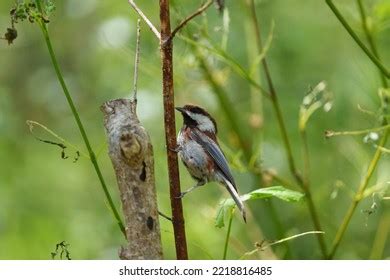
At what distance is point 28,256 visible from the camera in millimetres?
4980

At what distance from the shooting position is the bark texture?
9.00ft

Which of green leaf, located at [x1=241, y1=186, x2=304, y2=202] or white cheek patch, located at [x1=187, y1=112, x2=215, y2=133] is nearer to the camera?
green leaf, located at [x1=241, y1=186, x2=304, y2=202]

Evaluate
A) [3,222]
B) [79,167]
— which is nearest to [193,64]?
[3,222]

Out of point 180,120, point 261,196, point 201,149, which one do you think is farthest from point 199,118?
point 180,120

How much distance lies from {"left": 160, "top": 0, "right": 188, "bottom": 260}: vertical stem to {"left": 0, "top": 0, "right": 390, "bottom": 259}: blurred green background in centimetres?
117

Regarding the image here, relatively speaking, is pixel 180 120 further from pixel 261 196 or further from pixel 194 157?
pixel 261 196

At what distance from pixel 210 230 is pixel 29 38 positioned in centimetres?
322

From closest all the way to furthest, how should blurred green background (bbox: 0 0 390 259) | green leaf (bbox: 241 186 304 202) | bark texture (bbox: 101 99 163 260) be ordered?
bark texture (bbox: 101 99 163 260), green leaf (bbox: 241 186 304 202), blurred green background (bbox: 0 0 390 259)

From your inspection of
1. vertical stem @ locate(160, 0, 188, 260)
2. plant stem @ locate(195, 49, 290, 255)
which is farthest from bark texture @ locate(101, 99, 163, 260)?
plant stem @ locate(195, 49, 290, 255)

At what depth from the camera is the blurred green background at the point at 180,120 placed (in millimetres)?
4785

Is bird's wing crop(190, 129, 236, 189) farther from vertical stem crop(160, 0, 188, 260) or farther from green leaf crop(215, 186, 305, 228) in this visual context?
vertical stem crop(160, 0, 188, 260)

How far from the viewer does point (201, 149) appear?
12.7 feet

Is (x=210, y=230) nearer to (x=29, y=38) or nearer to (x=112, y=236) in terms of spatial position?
(x=112, y=236)

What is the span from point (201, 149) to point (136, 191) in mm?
1156
